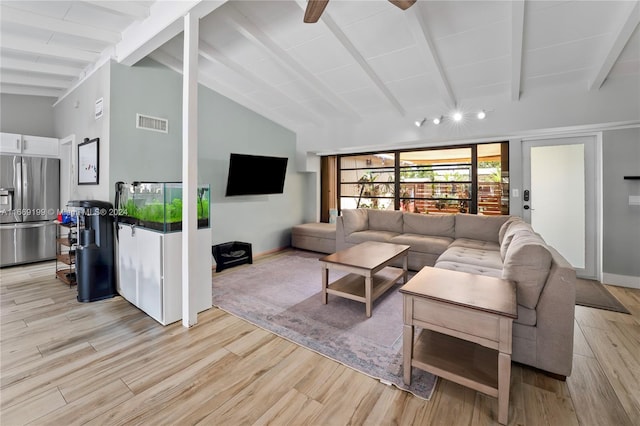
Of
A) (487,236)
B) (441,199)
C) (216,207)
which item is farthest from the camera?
(441,199)

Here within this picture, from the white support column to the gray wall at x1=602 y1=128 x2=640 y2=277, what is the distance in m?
4.97

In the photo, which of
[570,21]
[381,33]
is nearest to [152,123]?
[381,33]

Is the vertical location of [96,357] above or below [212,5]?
below

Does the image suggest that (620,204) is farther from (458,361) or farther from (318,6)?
(318,6)

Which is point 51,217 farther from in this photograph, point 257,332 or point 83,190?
point 257,332

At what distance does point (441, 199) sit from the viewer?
5176 mm

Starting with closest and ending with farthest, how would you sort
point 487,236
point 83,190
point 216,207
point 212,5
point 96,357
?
point 96,357 → point 212,5 → point 83,190 → point 487,236 → point 216,207

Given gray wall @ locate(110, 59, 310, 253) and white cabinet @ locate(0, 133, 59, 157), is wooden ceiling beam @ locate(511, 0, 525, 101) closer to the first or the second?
gray wall @ locate(110, 59, 310, 253)

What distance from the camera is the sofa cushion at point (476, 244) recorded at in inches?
153

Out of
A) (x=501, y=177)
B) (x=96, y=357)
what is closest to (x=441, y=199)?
(x=501, y=177)

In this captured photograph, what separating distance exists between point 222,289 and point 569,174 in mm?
5014

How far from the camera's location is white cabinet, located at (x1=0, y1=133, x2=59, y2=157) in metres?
4.34

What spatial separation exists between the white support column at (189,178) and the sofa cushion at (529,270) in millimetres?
2633

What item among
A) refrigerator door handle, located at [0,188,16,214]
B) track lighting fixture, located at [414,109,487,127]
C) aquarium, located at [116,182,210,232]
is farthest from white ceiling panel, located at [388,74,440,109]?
refrigerator door handle, located at [0,188,16,214]
